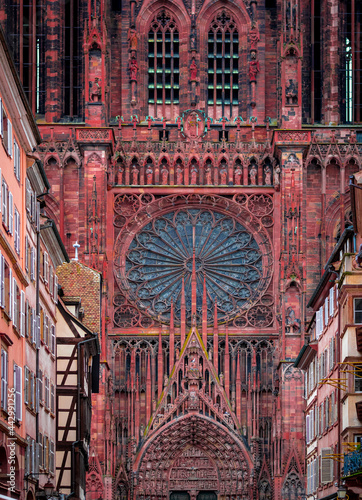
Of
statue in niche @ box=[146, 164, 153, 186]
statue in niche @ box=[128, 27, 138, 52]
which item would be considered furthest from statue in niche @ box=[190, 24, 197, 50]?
statue in niche @ box=[146, 164, 153, 186]

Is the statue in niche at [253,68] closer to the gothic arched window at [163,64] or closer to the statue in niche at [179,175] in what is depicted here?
the gothic arched window at [163,64]

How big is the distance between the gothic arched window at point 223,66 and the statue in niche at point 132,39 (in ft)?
13.4

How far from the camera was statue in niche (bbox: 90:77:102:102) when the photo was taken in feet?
235

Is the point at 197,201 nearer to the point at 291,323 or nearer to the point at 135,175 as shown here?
the point at 135,175

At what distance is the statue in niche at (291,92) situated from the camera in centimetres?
7169

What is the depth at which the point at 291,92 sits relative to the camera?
235 ft

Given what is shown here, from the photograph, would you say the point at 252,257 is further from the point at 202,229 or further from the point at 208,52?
the point at 208,52

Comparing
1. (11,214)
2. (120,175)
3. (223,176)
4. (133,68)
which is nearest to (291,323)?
(223,176)

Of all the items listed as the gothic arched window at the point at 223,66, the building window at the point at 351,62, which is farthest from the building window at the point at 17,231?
the building window at the point at 351,62

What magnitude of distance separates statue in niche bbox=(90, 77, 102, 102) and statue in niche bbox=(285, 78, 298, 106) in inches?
367

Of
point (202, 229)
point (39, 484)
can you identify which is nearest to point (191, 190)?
point (202, 229)

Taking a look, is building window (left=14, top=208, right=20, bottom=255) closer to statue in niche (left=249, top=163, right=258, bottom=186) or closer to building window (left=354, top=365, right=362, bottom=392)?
building window (left=354, top=365, right=362, bottom=392)

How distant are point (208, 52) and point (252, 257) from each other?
Answer: 11.5 meters

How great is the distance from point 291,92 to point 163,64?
7.72m
